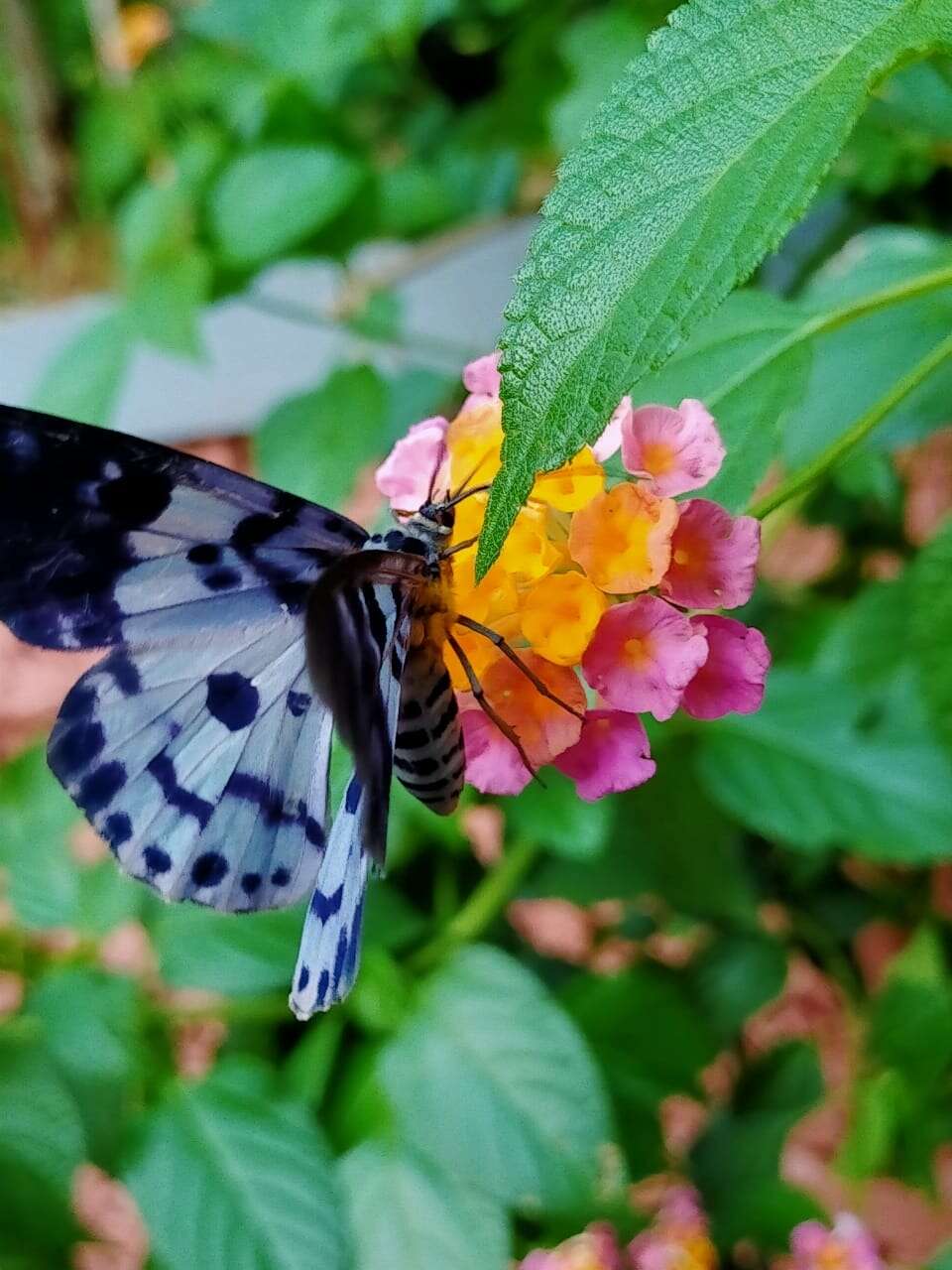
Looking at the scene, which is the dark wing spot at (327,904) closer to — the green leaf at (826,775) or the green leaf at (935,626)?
the green leaf at (935,626)

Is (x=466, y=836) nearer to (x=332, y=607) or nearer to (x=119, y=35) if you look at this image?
(x=332, y=607)

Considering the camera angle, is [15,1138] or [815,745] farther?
[815,745]

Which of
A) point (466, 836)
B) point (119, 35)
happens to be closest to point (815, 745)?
point (466, 836)

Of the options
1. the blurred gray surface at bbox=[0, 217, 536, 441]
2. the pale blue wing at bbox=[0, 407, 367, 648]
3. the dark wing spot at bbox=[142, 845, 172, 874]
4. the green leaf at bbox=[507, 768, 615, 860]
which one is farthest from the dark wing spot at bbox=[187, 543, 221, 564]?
the blurred gray surface at bbox=[0, 217, 536, 441]

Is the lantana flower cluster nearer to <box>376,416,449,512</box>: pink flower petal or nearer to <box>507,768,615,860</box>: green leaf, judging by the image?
<box>376,416,449,512</box>: pink flower petal

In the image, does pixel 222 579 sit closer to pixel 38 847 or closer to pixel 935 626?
pixel 935 626

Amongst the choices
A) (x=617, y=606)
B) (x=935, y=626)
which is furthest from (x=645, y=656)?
(x=935, y=626)

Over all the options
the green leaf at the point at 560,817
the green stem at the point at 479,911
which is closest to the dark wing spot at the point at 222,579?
the green leaf at the point at 560,817
